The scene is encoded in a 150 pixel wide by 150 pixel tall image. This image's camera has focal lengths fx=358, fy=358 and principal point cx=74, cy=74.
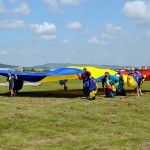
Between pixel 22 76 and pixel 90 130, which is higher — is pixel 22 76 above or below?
above

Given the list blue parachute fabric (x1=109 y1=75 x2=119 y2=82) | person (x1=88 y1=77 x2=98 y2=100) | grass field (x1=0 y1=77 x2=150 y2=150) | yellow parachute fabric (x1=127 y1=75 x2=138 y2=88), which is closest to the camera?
grass field (x1=0 y1=77 x2=150 y2=150)

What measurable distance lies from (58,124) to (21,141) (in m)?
2.16

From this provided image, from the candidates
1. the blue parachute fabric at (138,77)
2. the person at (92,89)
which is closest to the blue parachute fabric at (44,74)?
the person at (92,89)

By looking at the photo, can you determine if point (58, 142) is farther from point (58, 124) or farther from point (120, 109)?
point (120, 109)

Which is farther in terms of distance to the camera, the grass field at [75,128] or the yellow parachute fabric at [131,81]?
the yellow parachute fabric at [131,81]

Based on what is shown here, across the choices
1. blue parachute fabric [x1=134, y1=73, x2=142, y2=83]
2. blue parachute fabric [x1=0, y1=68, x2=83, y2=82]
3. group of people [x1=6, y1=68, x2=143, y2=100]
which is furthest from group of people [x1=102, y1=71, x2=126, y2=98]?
blue parachute fabric [x1=0, y1=68, x2=83, y2=82]

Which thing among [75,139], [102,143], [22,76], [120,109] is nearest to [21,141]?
[75,139]

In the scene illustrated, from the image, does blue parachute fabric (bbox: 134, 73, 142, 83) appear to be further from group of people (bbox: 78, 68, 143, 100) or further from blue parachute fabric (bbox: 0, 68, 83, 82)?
blue parachute fabric (bbox: 0, 68, 83, 82)

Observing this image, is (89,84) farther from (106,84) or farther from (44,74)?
(44,74)

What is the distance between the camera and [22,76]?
21094mm

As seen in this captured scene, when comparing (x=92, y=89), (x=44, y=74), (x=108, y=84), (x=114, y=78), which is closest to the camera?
(x=92, y=89)

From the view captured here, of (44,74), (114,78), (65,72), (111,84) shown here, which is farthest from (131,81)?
(44,74)

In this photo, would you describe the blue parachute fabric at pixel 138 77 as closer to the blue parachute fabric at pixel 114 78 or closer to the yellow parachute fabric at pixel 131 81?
the yellow parachute fabric at pixel 131 81

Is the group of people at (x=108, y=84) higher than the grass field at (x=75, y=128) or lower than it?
higher
